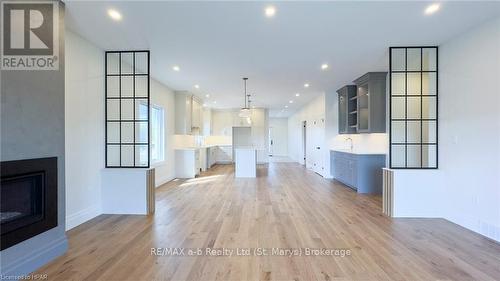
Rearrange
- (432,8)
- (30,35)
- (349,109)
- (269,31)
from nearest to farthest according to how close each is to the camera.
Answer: (30,35), (432,8), (269,31), (349,109)

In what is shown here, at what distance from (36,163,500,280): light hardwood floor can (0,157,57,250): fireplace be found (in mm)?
444

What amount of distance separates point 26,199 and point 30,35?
1755 mm

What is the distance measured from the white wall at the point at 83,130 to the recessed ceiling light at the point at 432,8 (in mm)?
4836

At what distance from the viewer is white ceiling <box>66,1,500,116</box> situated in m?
3.02

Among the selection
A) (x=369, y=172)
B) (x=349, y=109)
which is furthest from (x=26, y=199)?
(x=349, y=109)

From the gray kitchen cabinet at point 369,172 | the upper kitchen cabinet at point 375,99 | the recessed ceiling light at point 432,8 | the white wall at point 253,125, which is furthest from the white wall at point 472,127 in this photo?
the white wall at point 253,125

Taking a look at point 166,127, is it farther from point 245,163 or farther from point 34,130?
point 34,130

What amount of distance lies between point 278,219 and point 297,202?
1.20 metres

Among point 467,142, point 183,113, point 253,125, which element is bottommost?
point 467,142

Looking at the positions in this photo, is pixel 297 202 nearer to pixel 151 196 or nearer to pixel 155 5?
pixel 151 196

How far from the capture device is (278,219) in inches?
162

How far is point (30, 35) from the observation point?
8.92 ft

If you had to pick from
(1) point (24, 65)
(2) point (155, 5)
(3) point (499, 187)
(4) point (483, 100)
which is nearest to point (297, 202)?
(3) point (499, 187)

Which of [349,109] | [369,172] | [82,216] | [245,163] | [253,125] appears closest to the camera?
[82,216]
